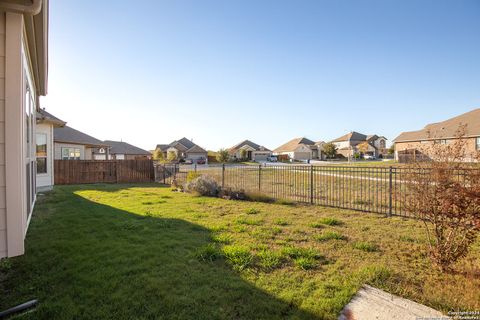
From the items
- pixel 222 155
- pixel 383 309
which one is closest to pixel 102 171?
pixel 383 309

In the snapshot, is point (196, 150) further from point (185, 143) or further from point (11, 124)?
point (11, 124)

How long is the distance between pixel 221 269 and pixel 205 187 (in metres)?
7.56

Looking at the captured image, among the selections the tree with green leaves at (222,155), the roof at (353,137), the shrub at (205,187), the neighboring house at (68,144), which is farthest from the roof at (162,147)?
the shrub at (205,187)

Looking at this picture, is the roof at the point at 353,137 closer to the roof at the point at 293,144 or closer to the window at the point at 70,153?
the roof at the point at 293,144

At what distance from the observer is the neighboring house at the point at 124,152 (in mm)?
43875

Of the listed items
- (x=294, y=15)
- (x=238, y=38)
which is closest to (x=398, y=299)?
(x=294, y=15)

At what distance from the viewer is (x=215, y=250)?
418cm

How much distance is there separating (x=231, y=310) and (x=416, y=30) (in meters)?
12.7

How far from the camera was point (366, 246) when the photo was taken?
441cm

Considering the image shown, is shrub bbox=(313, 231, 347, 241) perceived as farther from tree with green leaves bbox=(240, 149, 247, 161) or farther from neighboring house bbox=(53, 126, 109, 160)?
tree with green leaves bbox=(240, 149, 247, 161)

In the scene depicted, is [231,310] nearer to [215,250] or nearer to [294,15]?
[215,250]

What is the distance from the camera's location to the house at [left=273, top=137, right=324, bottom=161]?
5969 cm

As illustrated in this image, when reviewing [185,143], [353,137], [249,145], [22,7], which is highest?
[353,137]

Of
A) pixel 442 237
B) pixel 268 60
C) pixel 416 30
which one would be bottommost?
pixel 442 237
